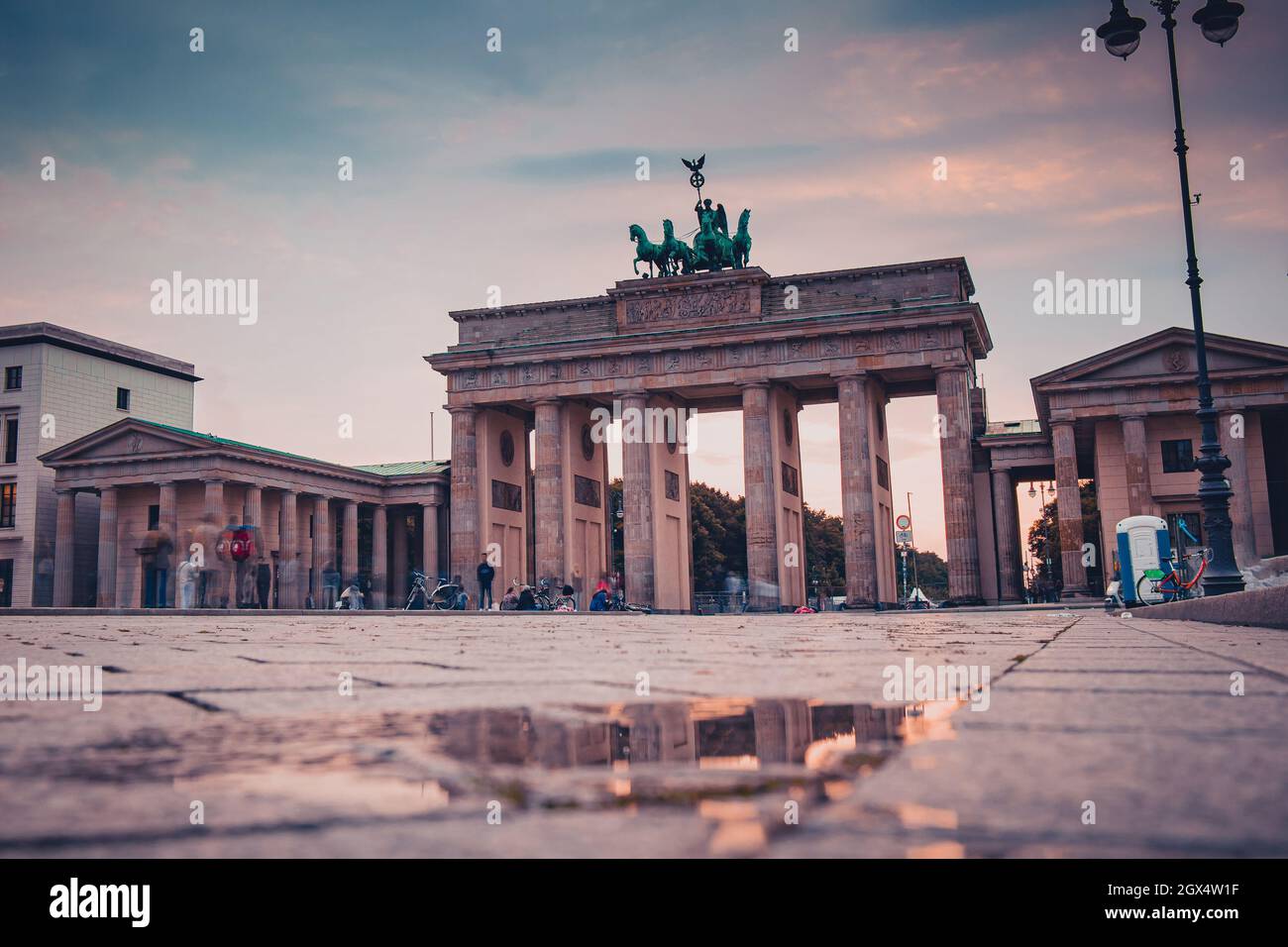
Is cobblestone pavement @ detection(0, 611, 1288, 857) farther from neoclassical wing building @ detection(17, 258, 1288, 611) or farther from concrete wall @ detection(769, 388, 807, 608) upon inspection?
concrete wall @ detection(769, 388, 807, 608)

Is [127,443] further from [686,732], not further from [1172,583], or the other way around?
[686,732]

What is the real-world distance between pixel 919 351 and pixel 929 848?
4533 cm

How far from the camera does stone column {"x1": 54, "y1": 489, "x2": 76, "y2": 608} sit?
52719 millimetres

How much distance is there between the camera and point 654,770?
183cm

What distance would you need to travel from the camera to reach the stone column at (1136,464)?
41.8 metres

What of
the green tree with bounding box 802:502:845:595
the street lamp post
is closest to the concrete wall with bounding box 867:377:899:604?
the street lamp post

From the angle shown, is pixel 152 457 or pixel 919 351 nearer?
pixel 919 351

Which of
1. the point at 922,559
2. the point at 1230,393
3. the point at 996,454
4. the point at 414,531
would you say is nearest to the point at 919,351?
the point at 996,454

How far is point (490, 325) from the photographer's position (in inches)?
2039

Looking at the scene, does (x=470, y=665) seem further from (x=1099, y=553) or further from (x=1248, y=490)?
(x=1099, y=553)

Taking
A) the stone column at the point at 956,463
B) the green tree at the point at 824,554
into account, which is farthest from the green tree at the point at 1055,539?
the green tree at the point at 824,554

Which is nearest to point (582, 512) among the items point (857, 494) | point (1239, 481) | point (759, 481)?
point (759, 481)

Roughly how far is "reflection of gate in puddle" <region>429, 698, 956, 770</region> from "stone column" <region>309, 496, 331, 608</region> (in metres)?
54.1
